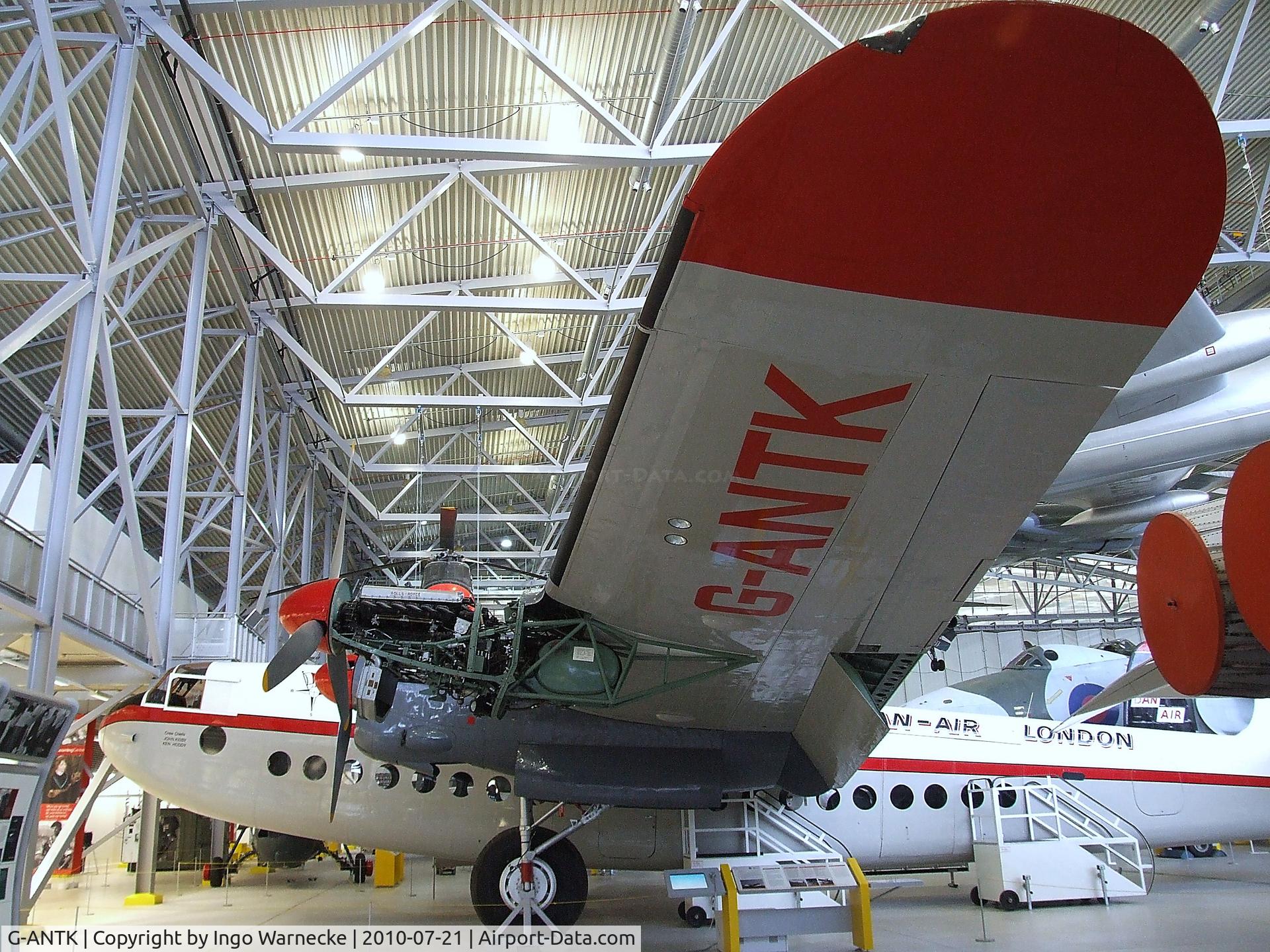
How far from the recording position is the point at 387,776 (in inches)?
408

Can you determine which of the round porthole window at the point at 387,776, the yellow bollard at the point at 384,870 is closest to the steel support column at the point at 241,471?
the yellow bollard at the point at 384,870

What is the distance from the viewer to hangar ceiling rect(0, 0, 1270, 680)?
35.5 feet

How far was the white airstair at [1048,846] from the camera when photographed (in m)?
11.0

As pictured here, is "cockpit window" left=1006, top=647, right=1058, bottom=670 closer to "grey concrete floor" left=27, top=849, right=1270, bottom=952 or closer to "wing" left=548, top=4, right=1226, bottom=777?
"grey concrete floor" left=27, top=849, right=1270, bottom=952

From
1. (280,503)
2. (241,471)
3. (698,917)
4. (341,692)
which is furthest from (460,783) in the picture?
(280,503)

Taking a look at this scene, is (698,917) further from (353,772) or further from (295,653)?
(295,653)

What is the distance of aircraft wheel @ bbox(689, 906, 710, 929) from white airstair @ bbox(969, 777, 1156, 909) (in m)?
3.32

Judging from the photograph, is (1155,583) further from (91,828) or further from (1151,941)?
(91,828)

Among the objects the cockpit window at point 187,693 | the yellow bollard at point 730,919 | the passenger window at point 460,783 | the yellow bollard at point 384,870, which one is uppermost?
the cockpit window at point 187,693

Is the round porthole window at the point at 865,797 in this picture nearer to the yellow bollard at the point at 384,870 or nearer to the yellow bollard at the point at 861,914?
the yellow bollard at the point at 861,914

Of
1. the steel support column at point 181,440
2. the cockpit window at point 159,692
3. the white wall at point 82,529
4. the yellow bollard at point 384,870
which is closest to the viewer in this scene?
the cockpit window at point 159,692

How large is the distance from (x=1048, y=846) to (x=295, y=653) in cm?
942

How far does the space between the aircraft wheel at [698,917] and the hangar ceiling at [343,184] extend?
7.01 m

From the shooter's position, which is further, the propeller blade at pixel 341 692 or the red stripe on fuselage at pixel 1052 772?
the red stripe on fuselage at pixel 1052 772
